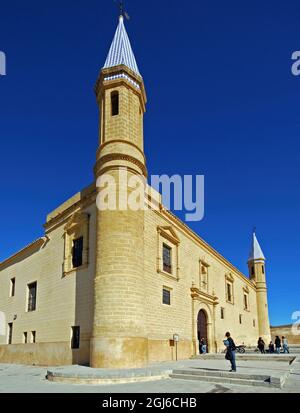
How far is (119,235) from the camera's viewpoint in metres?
14.2

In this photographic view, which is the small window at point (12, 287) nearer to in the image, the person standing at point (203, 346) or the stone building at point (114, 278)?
the stone building at point (114, 278)

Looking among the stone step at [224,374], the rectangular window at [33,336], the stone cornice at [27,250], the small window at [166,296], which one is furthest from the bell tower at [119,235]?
the rectangular window at [33,336]

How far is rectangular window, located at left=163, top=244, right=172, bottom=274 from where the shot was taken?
18484 mm

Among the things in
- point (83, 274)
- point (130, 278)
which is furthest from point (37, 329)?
point (130, 278)

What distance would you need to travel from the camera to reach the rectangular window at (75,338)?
51.8 ft

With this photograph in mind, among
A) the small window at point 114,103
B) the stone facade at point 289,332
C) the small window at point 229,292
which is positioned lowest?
the stone facade at point 289,332

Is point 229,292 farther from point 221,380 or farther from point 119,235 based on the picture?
point 221,380

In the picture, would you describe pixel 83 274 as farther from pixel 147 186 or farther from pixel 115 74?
pixel 115 74

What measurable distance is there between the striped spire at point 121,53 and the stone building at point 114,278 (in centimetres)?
7

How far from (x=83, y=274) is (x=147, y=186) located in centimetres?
490

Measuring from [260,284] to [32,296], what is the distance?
25810 millimetres

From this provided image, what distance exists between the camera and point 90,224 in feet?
55.0

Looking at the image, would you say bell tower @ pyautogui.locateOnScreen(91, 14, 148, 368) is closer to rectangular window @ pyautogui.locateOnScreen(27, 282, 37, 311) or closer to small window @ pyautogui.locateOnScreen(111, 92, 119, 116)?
small window @ pyautogui.locateOnScreen(111, 92, 119, 116)

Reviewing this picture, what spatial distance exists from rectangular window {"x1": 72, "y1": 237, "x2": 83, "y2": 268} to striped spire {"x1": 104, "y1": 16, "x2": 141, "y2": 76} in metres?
8.09
